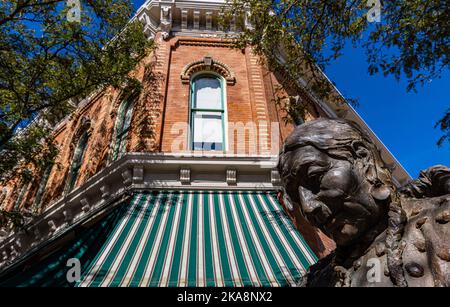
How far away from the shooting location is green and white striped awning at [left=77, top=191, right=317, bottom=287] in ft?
14.9

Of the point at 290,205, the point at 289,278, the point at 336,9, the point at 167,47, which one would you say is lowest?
the point at 290,205

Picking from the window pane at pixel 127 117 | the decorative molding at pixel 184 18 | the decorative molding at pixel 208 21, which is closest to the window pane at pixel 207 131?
the window pane at pixel 127 117

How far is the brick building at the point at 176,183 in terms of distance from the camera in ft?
16.6

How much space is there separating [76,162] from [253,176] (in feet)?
23.9

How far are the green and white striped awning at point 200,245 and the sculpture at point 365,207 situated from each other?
2523 mm

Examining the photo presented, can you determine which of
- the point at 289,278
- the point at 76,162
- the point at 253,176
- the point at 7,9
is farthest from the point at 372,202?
the point at 76,162

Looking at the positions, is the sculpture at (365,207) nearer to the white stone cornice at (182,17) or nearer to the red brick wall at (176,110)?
the red brick wall at (176,110)

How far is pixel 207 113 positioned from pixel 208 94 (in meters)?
0.85

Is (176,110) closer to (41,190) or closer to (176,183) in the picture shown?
(176,183)

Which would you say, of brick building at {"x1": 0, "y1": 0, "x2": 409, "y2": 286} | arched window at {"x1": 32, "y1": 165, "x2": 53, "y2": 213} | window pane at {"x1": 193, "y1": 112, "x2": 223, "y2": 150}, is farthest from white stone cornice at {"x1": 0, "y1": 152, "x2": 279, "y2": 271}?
arched window at {"x1": 32, "y1": 165, "x2": 53, "y2": 213}

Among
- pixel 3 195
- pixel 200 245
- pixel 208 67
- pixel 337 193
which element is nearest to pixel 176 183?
pixel 200 245

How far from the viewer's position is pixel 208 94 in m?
10.2
